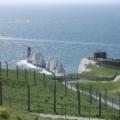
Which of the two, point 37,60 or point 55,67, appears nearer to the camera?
point 55,67

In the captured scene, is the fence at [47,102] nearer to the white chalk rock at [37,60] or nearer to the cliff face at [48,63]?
the cliff face at [48,63]

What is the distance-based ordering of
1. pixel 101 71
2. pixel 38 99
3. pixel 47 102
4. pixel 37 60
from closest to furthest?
1. pixel 47 102
2. pixel 38 99
3. pixel 101 71
4. pixel 37 60

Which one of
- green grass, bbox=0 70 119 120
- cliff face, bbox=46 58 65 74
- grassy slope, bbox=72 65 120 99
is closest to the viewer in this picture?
green grass, bbox=0 70 119 120

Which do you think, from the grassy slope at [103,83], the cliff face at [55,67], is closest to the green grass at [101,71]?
the grassy slope at [103,83]

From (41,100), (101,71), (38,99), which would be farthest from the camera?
(101,71)

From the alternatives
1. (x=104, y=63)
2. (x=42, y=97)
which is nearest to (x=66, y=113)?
(x=42, y=97)

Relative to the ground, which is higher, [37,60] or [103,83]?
[103,83]


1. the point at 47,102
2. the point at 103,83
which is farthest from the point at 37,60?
the point at 47,102

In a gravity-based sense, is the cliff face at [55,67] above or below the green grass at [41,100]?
Answer: below

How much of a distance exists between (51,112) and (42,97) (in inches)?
499

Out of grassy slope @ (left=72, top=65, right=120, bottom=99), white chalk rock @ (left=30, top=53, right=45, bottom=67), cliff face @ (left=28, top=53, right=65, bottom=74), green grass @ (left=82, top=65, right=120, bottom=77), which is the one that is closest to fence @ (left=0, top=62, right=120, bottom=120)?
grassy slope @ (left=72, top=65, right=120, bottom=99)

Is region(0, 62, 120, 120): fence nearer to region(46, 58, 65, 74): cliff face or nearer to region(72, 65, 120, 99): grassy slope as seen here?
region(72, 65, 120, 99): grassy slope

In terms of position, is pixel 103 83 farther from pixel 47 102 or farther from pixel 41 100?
pixel 47 102

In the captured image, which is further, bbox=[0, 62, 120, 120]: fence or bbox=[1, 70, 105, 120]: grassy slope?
bbox=[0, 62, 120, 120]: fence
